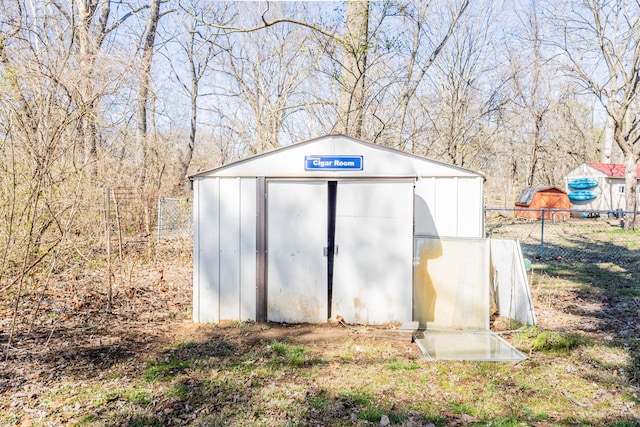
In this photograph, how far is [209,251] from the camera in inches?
221

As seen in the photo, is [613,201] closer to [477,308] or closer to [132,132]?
[477,308]

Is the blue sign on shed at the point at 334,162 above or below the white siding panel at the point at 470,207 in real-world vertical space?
above

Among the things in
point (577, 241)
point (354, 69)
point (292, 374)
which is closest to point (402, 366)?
point (292, 374)

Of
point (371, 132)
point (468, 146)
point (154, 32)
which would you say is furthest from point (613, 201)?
point (154, 32)

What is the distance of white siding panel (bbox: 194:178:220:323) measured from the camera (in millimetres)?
5582

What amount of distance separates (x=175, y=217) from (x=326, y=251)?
8877 mm

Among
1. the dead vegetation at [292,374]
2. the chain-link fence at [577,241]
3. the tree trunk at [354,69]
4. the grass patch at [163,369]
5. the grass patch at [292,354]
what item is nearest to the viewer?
the dead vegetation at [292,374]

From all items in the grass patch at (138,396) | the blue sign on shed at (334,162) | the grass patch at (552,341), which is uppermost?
the blue sign on shed at (334,162)

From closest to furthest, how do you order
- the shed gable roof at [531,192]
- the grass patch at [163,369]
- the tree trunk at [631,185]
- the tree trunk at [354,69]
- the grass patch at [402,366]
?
the grass patch at [163,369] → the grass patch at [402,366] → the tree trunk at [354,69] → the tree trunk at [631,185] → the shed gable roof at [531,192]

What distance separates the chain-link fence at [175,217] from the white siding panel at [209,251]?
22.8ft

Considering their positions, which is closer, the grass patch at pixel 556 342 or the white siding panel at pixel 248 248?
the grass patch at pixel 556 342

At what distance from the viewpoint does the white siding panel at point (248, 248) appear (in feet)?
18.2

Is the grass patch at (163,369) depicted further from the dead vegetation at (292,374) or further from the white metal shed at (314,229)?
the white metal shed at (314,229)

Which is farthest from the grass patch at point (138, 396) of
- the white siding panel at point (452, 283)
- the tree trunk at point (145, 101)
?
the tree trunk at point (145, 101)
